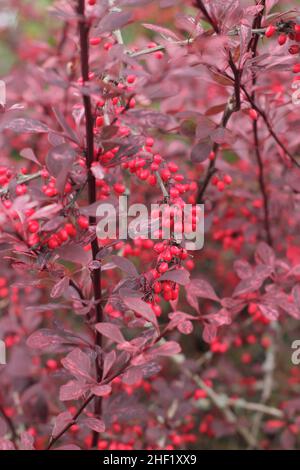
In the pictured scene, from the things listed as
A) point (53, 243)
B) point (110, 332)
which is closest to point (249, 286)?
point (110, 332)

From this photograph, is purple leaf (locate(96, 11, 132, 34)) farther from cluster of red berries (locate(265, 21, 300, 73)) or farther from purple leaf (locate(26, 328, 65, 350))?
purple leaf (locate(26, 328, 65, 350))

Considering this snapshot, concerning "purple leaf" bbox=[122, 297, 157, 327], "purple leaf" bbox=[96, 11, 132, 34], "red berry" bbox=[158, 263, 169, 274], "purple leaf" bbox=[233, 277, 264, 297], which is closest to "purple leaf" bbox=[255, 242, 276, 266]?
"purple leaf" bbox=[233, 277, 264, 297]

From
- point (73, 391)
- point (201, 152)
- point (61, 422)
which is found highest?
point (201, 152)

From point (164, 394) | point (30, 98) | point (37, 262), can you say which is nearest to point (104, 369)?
point (37, 262)

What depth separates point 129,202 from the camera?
6.57ft

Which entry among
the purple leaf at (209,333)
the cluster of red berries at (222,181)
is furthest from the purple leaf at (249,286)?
the cluster of red berries at (222,181)

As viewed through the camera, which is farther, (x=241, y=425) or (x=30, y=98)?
(x=241, y=425)

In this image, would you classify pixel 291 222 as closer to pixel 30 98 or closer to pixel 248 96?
pixel 248 96

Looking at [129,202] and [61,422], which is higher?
[129,202]

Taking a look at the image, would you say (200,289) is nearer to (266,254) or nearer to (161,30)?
(266,254)

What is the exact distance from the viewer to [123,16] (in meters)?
1.22

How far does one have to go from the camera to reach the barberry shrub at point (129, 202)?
4.32ft
